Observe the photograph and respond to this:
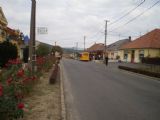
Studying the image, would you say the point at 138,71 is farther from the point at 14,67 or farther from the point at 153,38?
the point at 153,38

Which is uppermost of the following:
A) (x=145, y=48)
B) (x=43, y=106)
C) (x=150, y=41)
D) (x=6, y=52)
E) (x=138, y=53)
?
(x=150, y=41)

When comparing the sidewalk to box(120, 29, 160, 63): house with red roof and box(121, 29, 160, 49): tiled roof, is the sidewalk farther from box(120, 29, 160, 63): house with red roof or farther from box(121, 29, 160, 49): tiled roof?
box(121, 29, 160, 49): tiled roof

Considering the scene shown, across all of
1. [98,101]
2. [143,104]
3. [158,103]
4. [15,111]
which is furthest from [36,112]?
[158,103]

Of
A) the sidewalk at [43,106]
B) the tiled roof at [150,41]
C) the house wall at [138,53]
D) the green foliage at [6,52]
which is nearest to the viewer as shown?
the sidewalk at [43,106]

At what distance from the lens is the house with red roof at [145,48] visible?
60647mm

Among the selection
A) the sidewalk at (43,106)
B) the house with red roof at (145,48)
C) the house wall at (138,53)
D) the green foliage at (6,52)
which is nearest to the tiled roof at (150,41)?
the house with red roof at (145,48)

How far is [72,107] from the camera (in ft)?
Result: 35.4

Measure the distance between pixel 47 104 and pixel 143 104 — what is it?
3.81 meters

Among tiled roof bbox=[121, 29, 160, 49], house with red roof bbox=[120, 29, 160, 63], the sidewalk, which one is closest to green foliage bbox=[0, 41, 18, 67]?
the sidewalk

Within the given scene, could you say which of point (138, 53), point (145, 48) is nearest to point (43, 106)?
point (145, 48)

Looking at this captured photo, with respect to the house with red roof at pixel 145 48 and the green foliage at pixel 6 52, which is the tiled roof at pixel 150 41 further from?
the green foliage at pixel 6 52

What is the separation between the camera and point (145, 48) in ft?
203

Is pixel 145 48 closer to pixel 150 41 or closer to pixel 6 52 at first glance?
pixel 150 41

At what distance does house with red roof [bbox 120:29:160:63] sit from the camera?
6065cm
